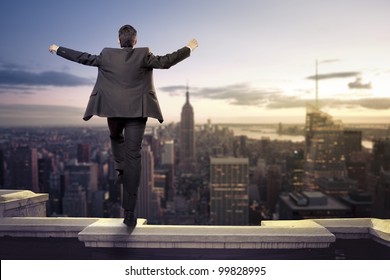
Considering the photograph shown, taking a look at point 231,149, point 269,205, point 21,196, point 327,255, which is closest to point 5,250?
point 21,196

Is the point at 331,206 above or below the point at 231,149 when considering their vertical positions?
below

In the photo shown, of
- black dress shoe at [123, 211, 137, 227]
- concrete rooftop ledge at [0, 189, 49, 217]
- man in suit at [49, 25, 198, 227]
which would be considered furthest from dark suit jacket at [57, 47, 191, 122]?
concrete rooftop ledge at [0, 189, 49, 217]

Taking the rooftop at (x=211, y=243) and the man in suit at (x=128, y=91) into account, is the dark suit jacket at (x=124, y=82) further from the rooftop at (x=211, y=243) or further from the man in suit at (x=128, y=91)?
the rooftop at (x=211, y=243)

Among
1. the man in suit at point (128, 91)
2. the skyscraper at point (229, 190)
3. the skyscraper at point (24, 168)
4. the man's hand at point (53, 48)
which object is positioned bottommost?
the skyscraper at point (229, 190)

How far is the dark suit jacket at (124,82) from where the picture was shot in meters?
2.96

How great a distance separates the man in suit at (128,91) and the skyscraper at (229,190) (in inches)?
2526

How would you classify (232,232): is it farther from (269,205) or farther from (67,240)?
(269,205)

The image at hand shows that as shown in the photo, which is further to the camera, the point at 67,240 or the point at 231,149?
the point at 231,149

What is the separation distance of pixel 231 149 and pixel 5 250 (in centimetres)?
6872

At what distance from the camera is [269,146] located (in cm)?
6469

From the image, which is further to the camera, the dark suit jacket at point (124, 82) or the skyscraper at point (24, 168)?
the skyscraper at point (24, 168)

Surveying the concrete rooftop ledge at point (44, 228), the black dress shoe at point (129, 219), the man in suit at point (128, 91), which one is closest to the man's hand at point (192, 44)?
the man in suit at point (128, 91)

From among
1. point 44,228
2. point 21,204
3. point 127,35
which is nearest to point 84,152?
point 21,204

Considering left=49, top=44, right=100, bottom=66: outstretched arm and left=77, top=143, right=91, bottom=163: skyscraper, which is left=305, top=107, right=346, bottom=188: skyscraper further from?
left=49, top=44, right=100, bottom=66: outstretched arm
